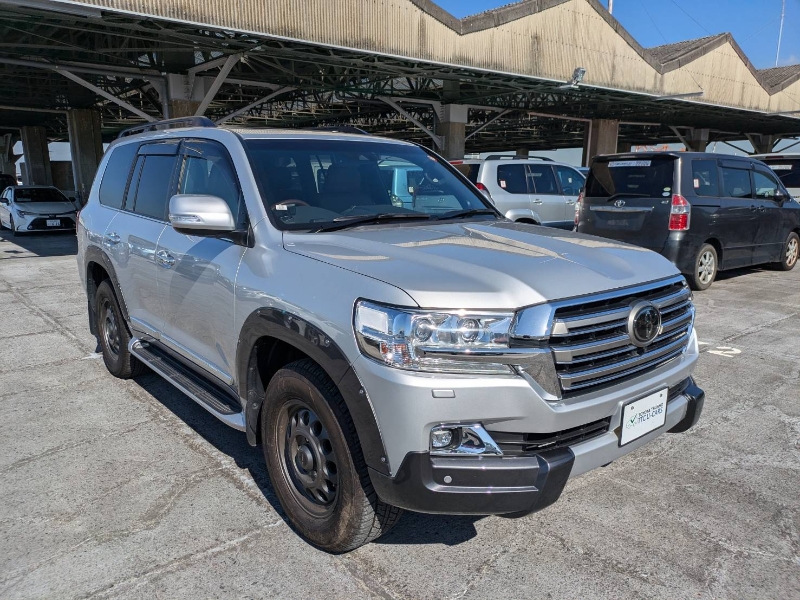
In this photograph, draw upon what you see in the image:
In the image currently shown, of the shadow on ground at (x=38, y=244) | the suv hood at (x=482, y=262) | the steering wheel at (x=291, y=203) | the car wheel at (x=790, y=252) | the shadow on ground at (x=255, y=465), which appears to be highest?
the steering wheel at (x=291, y=203)

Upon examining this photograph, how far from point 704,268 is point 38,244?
1543cm

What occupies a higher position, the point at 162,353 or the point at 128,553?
the point at 162,353

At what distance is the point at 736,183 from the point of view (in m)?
8.98

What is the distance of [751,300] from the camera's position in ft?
27.2

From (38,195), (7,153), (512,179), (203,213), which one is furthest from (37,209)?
(7,153)

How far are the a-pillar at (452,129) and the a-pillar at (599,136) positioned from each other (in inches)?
328

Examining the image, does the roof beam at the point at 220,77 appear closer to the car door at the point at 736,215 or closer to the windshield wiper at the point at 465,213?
the car door at the point at 736,215

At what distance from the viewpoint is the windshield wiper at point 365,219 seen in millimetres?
3150

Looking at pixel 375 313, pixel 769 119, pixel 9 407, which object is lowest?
pixel 9 407

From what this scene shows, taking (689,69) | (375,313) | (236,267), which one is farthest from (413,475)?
(689,69)

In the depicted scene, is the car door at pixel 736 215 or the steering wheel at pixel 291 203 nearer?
the steering wheel at pixel 291 203

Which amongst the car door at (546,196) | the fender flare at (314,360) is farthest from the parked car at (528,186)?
the fender flare at (314,360)

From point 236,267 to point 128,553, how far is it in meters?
1.42

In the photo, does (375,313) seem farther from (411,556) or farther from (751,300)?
(751,300)
